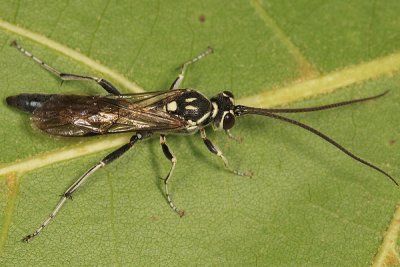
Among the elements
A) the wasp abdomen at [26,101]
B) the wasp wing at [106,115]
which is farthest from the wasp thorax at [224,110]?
the wasp abdomen at [26,101]

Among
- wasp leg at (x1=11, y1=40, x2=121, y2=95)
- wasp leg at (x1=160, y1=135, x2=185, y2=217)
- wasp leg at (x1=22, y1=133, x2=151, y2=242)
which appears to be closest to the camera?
wasp leg at (x1=22, y1=133, x2=151, y2=242)

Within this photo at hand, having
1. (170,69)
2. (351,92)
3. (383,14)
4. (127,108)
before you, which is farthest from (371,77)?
(127,108)

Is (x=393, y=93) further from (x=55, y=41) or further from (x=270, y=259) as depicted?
(x=55, y=41)

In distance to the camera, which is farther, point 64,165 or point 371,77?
point 371,77

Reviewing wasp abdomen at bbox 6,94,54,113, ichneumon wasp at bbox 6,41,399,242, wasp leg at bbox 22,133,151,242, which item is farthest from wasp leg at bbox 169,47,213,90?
wasp abdomen at bbox 6,94,54,113

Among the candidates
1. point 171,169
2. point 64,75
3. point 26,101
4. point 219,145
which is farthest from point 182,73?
point 26,101

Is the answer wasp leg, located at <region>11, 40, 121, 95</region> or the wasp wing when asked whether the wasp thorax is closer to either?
the wasp wing

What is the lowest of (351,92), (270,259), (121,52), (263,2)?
(270,259)
